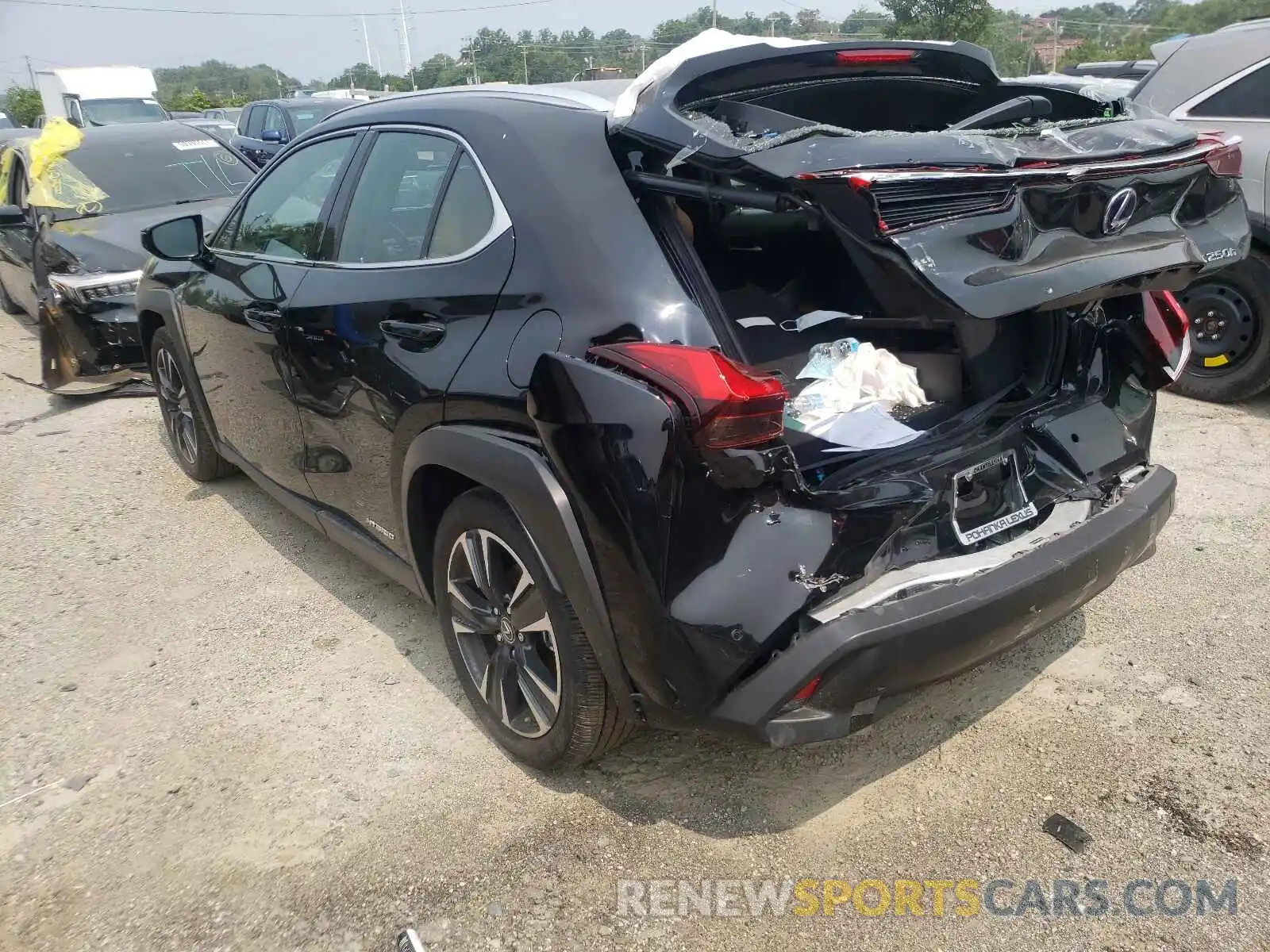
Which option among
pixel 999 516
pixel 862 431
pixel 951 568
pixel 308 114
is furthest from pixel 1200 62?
pixel 308 114

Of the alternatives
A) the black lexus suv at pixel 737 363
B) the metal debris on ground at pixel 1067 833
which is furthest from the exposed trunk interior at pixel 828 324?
the metal debris on ground at pixel 1067 833

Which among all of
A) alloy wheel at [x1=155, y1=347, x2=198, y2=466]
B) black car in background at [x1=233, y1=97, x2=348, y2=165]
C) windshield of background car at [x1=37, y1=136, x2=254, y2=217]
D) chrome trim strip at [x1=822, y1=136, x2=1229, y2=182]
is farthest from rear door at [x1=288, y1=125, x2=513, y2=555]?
black car in background at [x1=233, y1=97, x2=348, y2=165]

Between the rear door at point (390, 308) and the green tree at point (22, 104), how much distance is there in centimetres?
5799

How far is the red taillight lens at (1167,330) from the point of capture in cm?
300

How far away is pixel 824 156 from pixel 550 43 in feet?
214

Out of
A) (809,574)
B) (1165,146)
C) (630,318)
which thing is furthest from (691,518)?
(1165,146)

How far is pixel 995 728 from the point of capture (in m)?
2.94

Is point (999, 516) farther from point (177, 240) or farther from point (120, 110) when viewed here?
point (120, 110)

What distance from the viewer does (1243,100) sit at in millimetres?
5500

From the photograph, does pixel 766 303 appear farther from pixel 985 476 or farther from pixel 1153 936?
pixel 1153 936

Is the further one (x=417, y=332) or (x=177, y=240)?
(x=177, y=240)

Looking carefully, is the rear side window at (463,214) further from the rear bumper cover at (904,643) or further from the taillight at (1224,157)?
the taillight at (1224,157)

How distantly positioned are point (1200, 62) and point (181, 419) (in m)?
6.10

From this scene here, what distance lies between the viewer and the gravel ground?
2.38 meters
